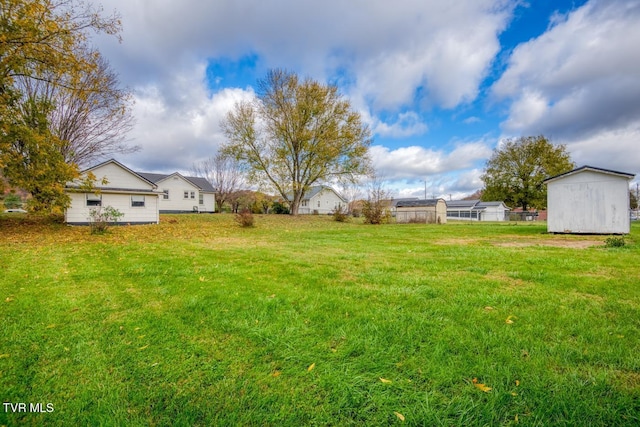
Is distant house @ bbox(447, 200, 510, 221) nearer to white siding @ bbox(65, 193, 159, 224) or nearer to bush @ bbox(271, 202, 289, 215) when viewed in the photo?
bush @ bbox(271, 202, 289, 215)

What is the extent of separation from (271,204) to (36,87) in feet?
76.3

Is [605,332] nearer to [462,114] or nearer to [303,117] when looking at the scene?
[462,114]

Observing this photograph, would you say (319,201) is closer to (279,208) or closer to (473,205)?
(279,208)

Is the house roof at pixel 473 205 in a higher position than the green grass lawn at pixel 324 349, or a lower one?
higher

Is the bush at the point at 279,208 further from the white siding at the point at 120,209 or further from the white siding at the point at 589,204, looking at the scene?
the white siding at the point at 589,204

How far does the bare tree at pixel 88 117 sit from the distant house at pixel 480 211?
144ft

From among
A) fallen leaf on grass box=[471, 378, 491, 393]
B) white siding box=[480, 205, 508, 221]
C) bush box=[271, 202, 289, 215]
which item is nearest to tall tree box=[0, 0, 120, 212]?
fallen leaf on grass box=[471, 378, 491, 393]

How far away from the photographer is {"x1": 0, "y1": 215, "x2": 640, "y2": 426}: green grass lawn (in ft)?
6.10

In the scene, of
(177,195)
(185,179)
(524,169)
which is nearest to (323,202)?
(185,179)

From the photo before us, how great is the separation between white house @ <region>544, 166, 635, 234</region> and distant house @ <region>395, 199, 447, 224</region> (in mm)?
12042

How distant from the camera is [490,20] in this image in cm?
1027

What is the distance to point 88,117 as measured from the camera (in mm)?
18859

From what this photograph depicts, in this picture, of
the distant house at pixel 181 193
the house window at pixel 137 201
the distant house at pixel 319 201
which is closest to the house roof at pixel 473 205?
the distant house at pixel 319 201

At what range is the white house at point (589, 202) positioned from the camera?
12617mm
